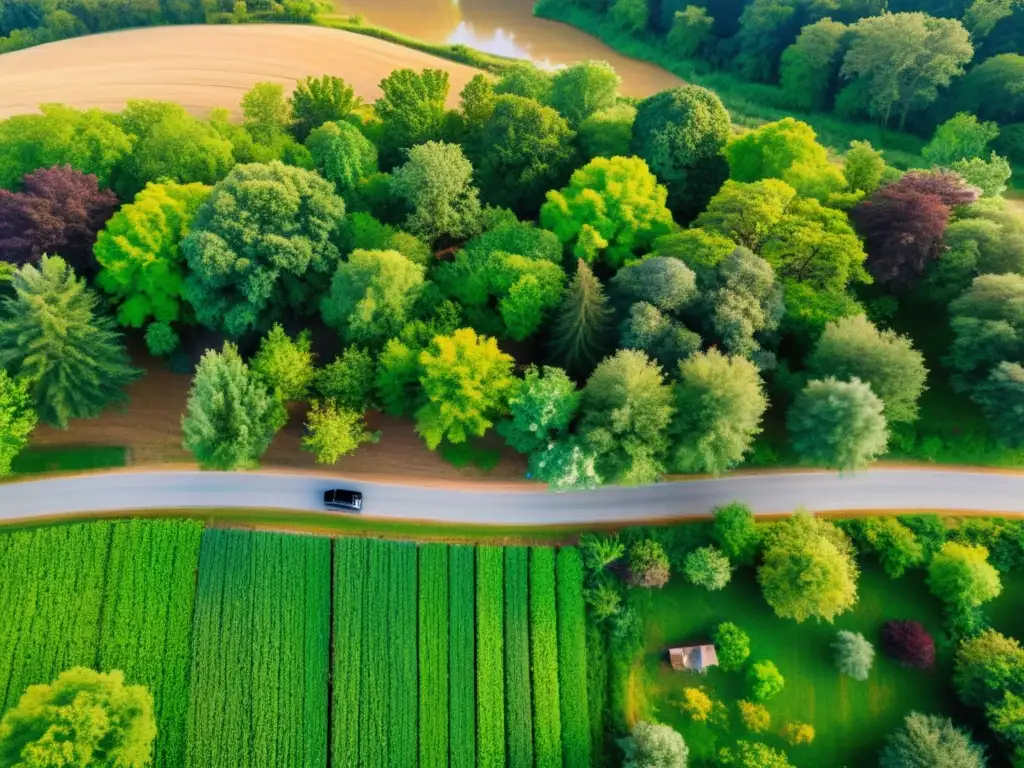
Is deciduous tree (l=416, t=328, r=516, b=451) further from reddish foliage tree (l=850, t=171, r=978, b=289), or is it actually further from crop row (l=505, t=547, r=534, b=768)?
reddish foliage tree (l=850, t=171, r=978, b=289)

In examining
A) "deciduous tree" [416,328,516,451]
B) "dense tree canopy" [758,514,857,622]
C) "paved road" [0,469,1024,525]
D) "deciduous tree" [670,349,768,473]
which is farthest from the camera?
"paved road" [0,469,1024,525]

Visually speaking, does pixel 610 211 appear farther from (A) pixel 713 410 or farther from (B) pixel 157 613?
(B) pixel 157 613

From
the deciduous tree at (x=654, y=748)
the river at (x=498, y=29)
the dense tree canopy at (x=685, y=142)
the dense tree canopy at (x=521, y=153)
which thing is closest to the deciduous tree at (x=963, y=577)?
the deciduous tree at (x=654, y=748)

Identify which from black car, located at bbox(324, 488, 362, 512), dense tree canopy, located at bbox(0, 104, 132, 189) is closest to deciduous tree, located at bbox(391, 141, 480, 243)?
black car, located at bbox(324, 488, 362, 512)

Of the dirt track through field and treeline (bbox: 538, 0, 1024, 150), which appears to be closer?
treeline (bbox: 538, 0, 1024, 150)

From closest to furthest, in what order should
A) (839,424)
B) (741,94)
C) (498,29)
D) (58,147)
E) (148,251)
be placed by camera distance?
(839,424), (148,251), (58,147), (741,94), (498,29)

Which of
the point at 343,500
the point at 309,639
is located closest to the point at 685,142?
the point at 343,500
